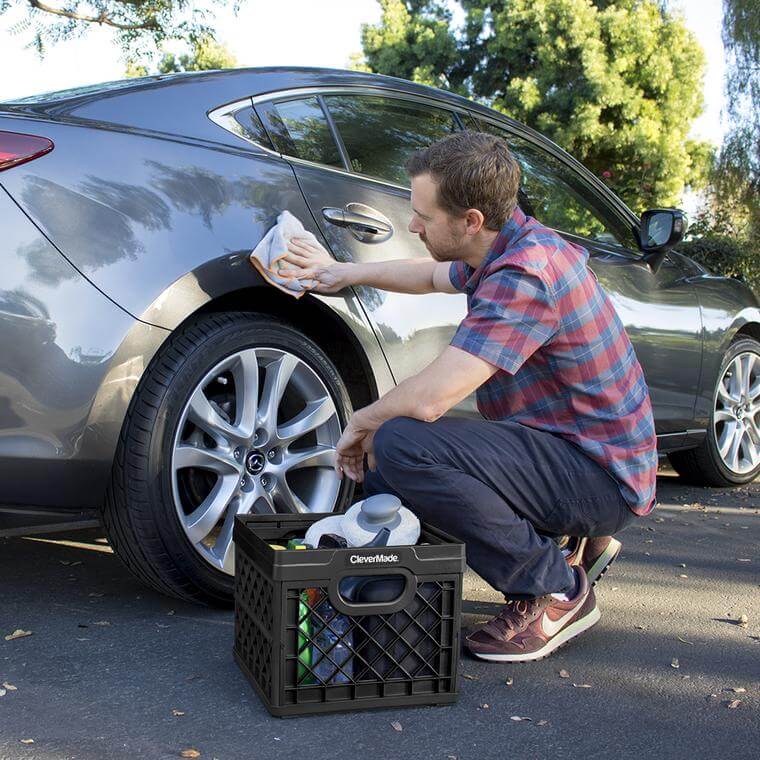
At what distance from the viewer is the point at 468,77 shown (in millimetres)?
22078

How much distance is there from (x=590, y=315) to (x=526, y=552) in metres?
0.59

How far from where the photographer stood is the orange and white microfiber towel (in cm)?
261

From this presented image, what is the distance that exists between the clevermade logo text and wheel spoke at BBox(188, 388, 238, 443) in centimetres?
71

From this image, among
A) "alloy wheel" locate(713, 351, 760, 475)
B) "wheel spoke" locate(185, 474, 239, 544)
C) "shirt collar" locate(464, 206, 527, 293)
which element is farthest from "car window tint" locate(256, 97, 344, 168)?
"alloy wheel" locate(713, 351, 760, 475)

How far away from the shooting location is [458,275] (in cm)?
278

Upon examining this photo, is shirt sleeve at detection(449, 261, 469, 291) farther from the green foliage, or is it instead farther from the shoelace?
the green foliage

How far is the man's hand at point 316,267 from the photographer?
265cm

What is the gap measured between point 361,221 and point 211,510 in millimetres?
961

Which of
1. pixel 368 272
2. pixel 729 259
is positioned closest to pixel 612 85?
pixel 729 259

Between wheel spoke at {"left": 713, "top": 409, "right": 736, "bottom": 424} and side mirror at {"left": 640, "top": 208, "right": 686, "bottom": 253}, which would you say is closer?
side mirror at {"left": 640, "top": 208, "right": 686, "bottom": 253}

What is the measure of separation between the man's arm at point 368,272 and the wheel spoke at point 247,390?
0.84 feet

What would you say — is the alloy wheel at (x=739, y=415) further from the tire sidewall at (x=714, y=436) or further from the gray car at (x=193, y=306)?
the gray car at (x=193, y=306)

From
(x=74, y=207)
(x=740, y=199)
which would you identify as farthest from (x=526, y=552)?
(x=740, y=199)

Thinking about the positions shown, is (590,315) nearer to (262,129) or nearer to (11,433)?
(262,129)
